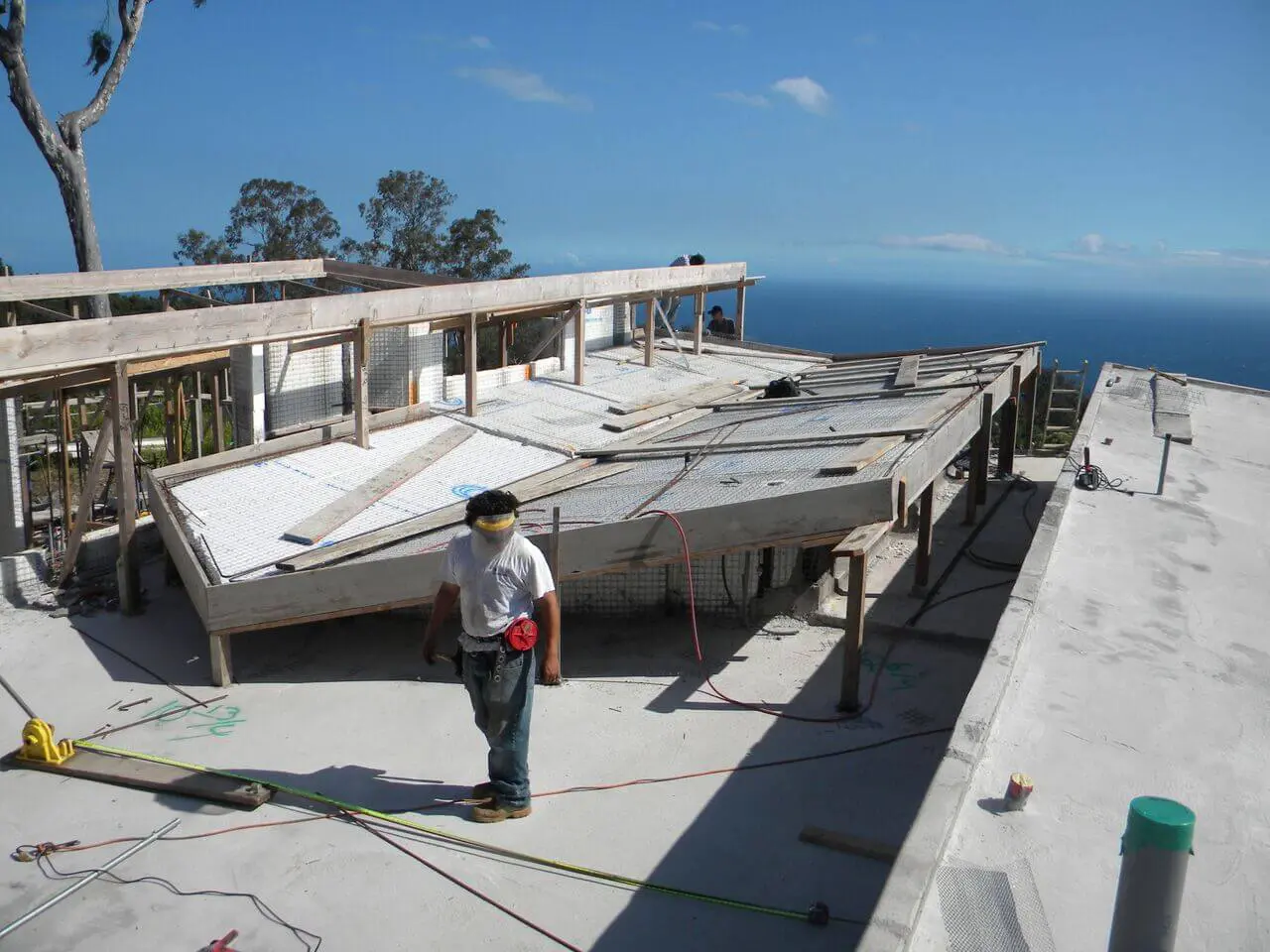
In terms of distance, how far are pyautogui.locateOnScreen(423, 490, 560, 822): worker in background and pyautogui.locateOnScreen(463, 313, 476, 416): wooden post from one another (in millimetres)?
7519

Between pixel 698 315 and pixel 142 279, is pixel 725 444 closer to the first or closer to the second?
pixel 142 279

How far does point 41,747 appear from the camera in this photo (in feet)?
21.9

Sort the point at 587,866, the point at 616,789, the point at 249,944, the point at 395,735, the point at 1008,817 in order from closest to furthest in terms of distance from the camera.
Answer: the point at 1008,817 → the point at 249,944 → the point at 587,866 → the point at 616,789 → the point at 395,735

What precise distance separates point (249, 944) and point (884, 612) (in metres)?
6.14

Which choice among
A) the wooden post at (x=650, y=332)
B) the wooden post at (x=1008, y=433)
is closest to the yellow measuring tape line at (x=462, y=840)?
the wooden post at (x=1008, y=433)

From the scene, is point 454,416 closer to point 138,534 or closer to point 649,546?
point 138,534

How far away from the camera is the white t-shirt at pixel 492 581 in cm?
548

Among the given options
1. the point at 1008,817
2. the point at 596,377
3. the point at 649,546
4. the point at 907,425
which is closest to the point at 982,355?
the point at 596,377

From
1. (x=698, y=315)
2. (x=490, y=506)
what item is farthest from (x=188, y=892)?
(x=698, y=315)

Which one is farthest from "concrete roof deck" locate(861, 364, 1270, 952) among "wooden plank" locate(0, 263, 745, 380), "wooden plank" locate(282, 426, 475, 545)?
"wooden plank" locate(0, 263, 745, 380)

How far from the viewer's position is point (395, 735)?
7.20m

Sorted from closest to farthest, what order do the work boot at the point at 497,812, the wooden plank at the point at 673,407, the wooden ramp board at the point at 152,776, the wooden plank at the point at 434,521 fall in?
the work boot at the point at 497,812 < the wooden ramp board at the point at 152,776 < the wooden plank at the point at 434,521 < the wooden plank at the point at 673,407

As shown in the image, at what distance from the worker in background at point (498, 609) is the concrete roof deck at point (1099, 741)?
223 centimetres

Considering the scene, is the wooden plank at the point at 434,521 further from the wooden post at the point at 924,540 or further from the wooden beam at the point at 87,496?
the wooden post at the point at 924,540
